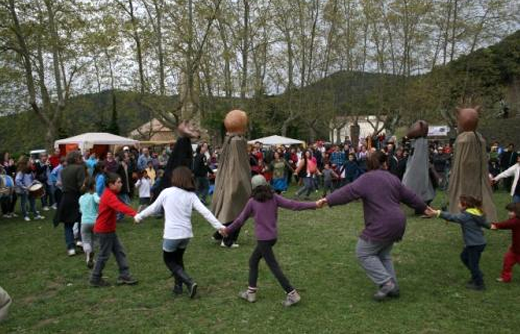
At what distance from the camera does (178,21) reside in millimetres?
24422

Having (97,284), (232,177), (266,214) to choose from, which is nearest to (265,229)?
(266,214)

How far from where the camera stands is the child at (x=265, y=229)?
5.50 meters

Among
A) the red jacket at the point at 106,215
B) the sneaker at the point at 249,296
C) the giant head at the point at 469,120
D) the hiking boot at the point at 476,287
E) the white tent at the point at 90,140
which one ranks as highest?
the giant head at the point at 469,120

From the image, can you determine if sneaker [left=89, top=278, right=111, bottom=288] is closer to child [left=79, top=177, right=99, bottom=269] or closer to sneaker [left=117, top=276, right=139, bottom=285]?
sneaker [left=117, top=276, right=139, bottom=285]

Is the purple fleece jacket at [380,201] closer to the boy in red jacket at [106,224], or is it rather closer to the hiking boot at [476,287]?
the hiking boot at [476,287]

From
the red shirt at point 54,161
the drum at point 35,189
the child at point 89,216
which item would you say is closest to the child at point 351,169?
the red shirt at point 54,161

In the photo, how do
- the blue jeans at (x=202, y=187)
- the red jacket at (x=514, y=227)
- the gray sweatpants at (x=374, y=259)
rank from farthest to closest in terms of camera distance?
the blue jeans at (x=202, y=187) < the red jacket at (x=514, y=227) < the gray sweatpants at (x=374, y=259)

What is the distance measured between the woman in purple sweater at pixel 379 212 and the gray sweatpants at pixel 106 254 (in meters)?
3.03

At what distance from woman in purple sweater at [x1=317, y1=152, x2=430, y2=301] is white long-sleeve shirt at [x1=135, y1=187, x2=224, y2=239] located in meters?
1.53

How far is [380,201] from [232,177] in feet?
12.1

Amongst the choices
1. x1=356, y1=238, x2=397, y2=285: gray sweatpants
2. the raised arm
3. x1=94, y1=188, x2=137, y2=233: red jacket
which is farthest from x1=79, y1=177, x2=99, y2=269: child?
x1=356, y1=238, x2=397, y2=285: gray sweatpants

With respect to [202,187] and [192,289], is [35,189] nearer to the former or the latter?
[202,187]

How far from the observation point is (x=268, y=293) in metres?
6.02

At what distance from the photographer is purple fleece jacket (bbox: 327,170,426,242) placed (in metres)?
5.46
